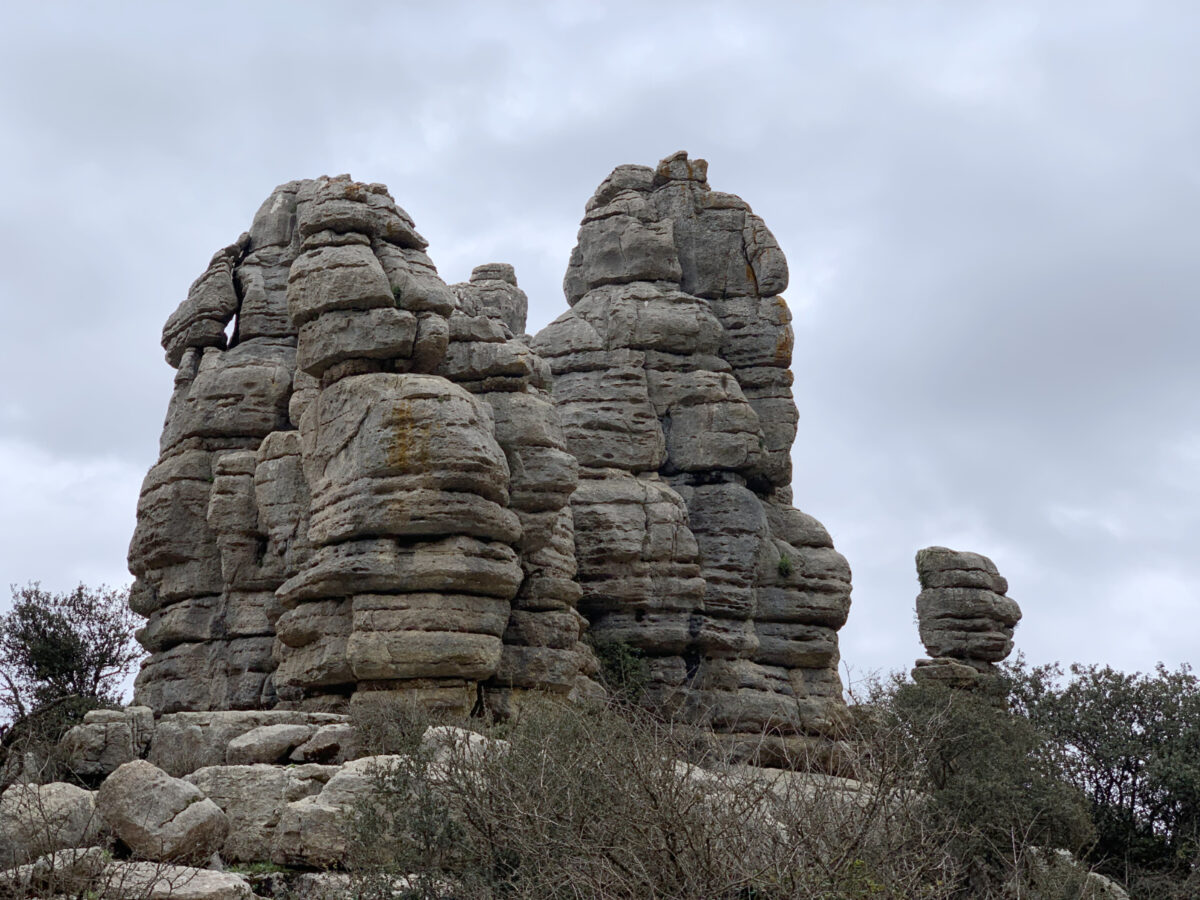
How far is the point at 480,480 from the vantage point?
2541 centimetres

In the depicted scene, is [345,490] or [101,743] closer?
[101,743]

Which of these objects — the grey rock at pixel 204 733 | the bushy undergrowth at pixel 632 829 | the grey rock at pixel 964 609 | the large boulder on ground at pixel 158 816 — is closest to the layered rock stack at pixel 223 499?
the grey rock at pixel 204 733

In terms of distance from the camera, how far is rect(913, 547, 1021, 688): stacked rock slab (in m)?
38.4

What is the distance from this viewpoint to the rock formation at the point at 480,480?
82.8 ft

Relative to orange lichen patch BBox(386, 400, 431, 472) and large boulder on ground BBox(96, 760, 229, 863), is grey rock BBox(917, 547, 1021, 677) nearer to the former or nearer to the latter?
orange lichen patch BBox(386, 400, 431, 472)

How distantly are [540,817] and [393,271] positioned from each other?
1892 centimetres

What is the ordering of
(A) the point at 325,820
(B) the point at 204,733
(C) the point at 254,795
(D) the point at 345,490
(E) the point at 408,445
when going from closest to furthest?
1. (A) the point at 325,820
2. (C) the point at 254,795
3. (B) the point at 204,733
4. (E) the point at 408,445
5. (D) the point at 345,490

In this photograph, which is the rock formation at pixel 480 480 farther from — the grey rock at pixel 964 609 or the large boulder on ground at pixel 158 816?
the large boulder on ground at pixel 158 816

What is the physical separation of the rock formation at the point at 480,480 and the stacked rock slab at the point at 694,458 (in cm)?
7

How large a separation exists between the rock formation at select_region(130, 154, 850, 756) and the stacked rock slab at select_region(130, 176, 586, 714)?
0.06 metres

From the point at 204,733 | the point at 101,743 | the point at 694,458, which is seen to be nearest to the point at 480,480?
the point at 204,733

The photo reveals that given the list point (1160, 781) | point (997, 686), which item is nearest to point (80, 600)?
point (997, 686)

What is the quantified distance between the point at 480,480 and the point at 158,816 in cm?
1225

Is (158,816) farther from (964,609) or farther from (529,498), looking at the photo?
(964,609)
